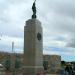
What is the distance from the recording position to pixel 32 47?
27.0 meters

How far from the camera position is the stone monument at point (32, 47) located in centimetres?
2675

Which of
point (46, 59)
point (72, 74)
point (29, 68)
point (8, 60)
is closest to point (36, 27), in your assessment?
point (29, 68)

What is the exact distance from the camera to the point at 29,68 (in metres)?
26.7

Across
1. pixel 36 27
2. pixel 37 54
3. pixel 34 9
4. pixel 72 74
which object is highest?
pixel 34 9

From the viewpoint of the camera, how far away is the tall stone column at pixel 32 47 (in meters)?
26.8

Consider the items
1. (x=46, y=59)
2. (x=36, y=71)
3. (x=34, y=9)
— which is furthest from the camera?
(x=46, y=59)

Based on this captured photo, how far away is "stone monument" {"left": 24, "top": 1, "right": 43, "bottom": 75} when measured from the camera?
26.8 metres

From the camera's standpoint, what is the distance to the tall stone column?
2675 centimetres

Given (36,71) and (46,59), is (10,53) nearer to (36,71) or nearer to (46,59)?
(46,59)

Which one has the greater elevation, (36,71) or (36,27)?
(36,27)

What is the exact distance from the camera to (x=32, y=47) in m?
27.0

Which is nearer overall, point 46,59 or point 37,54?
point 37,54

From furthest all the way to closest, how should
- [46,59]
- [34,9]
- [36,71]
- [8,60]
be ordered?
1. [46,59]
2. [8,60]
3. [34,9]
4. [36,71]

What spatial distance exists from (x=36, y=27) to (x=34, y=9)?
2.20 meters
